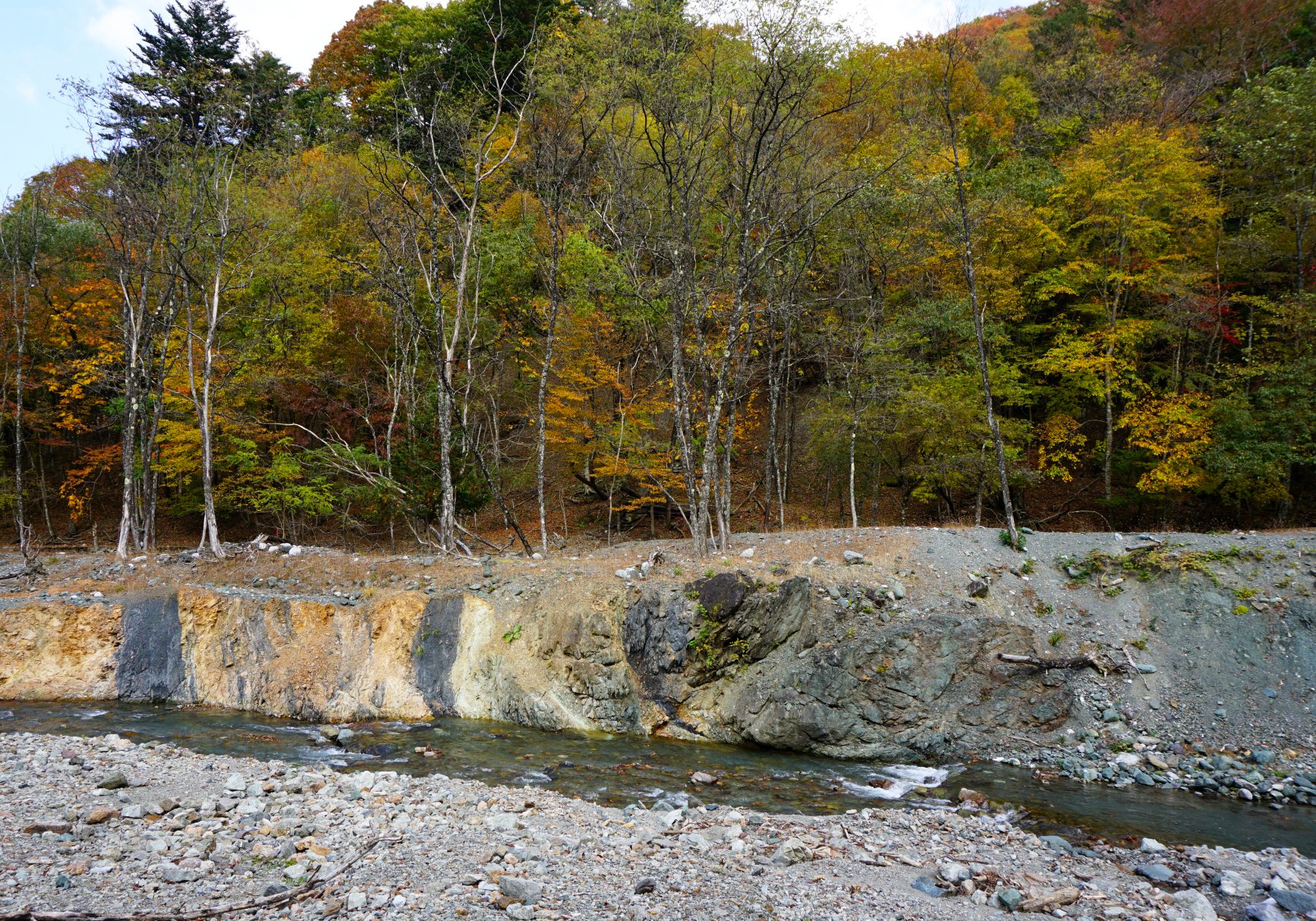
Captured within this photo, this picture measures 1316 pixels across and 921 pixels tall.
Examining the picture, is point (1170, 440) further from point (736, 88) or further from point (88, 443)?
point (88, 443)

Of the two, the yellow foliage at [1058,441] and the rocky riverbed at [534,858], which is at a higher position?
the yellow foliage at [1058,441]

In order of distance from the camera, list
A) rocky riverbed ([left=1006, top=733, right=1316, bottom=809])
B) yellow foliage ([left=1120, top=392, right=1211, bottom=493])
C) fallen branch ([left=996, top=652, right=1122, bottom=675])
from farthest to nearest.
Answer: yellow foliage ([left=1120, top=392, right=1211, bottom=493]) → fallen branch ([left=996, top=652, right=1122, bottom=675]) → rocky riverbed ([left=1006, top=733, right=1316, bottom=809])

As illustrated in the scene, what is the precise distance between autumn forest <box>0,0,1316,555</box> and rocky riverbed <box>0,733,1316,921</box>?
8.74 m

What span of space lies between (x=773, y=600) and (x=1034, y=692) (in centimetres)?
448

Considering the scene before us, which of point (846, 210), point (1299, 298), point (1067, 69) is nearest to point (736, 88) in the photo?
point (846, 210)

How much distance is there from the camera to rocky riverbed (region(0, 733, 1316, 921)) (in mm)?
5328

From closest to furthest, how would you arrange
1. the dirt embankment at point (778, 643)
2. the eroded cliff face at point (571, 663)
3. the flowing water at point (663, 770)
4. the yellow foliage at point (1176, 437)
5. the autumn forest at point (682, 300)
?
the flowing water at point (663, 770) < the dirt embankment at point (778, 643) < the eroded cliff face at point (571, 663) < the autumn forest at point (682, 300) < the yellow foliage at point (1176, 437)

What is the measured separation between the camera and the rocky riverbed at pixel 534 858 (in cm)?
533

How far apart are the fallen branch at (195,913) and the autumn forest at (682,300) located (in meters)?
11.0

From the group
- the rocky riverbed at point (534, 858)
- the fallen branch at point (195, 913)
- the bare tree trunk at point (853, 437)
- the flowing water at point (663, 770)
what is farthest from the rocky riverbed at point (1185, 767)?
the fallen branch at point (195, 913)

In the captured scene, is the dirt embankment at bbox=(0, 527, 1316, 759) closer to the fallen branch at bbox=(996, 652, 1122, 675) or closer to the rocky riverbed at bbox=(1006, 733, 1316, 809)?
the fallen branch at bbox=(996, 652, 1122, 675)

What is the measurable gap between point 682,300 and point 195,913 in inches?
582

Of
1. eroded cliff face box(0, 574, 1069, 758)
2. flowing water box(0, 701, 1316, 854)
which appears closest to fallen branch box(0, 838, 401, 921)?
flowing water box(0, 701, 1316, 854)

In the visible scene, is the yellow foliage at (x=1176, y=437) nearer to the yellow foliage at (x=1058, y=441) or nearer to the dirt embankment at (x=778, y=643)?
the yellow foliage at (x=1058, y=441)
